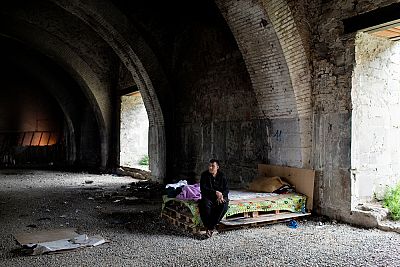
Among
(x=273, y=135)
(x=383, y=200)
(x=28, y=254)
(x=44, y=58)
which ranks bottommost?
(x=28, y=254)

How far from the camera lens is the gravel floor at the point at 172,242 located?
4680 mm

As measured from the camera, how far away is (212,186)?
612 cm

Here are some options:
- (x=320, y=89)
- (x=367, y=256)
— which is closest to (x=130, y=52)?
(x=320, y=89)

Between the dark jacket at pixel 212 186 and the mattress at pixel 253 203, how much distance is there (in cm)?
22

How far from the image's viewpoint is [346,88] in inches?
261

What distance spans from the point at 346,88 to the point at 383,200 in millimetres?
2074

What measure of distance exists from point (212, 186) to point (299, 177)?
2.11m

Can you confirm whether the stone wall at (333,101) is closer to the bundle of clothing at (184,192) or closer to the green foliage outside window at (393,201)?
the green foliage outside window at (393,201)

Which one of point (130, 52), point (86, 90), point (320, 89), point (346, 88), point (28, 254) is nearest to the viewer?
point (28, 254)

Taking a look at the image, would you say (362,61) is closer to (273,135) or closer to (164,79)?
(273,135)

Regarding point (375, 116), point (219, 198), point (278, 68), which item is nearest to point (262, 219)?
point (219, 198)

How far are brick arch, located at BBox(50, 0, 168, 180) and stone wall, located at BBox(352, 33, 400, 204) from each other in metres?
6.05

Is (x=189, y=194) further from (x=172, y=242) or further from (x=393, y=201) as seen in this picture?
(x=393, y=201)

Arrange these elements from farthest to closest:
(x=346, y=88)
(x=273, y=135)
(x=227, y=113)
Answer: (x=227, y=113), (x=273, y=135), (x=346, y=88)
